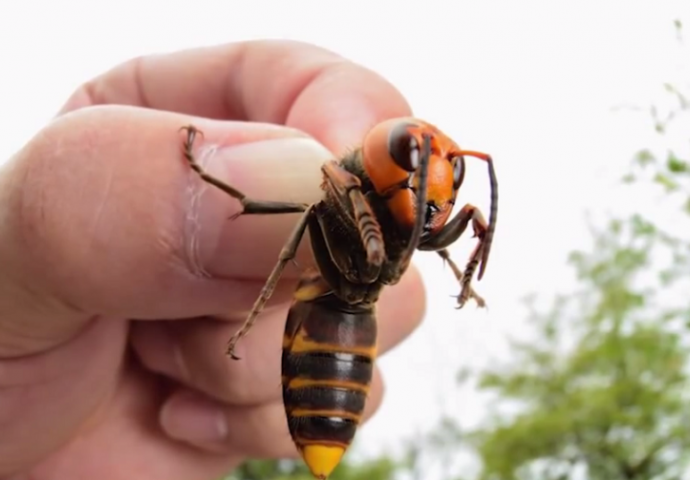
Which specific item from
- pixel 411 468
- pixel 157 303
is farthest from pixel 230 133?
pixel 411 468

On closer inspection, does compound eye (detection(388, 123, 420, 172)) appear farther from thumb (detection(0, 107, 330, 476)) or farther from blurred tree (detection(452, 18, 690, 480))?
blurred tree (detection(452, 18, 690, 480))

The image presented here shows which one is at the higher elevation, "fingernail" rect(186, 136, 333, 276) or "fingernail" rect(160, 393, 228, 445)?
"fingernail" rect(186, 136, 333, 276)

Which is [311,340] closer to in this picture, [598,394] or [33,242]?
[33,242]

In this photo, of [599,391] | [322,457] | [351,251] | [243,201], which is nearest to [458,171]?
[351,251]

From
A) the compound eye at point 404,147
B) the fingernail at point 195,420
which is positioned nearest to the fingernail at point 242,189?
the compound eye at point 404,147

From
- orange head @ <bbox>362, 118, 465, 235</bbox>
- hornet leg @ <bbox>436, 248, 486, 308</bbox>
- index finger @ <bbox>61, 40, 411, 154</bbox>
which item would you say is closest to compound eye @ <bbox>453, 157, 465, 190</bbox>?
orange head @ <bbox>362, 118, 465, 235</bbox>

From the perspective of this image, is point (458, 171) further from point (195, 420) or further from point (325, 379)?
point (195, 420)

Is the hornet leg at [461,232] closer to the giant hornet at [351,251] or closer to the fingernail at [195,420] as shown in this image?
the giant hornet at [351,251]
